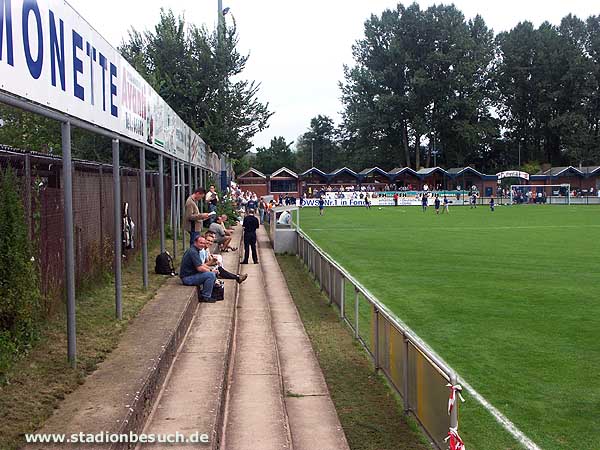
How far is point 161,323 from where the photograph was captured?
30.6 ft

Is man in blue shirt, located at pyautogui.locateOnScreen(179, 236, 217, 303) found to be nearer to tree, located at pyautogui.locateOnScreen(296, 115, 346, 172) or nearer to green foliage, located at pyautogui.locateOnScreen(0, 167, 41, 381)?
green foliage, located at pyautogui.locateOnScreen(0, 167, 41, 381)

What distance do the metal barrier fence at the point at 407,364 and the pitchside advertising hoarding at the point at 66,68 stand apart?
149 inches

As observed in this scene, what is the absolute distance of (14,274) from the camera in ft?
23.4

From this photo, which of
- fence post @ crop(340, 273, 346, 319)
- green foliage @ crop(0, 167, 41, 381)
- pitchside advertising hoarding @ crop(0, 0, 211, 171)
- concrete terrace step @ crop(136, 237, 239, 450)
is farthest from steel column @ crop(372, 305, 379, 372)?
green foliage @ crop(0, 167, 41, 381)

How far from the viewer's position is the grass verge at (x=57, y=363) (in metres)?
5.51

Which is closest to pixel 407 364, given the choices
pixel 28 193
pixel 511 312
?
pixel 28 193

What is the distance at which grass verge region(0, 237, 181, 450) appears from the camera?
551 cm

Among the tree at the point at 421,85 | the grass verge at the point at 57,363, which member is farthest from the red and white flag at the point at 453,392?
the tree at the point at 421,85

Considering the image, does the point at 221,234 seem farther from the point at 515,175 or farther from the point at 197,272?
the point at 515,175

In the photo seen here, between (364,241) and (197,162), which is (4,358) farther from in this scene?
(364,241)

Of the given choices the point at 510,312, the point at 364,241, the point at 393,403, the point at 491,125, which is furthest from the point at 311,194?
the point at 393,403

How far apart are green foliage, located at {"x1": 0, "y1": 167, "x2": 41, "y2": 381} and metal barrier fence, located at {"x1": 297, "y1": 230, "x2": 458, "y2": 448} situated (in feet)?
12.2

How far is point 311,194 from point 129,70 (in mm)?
75223

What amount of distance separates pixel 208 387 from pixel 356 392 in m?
2.10
